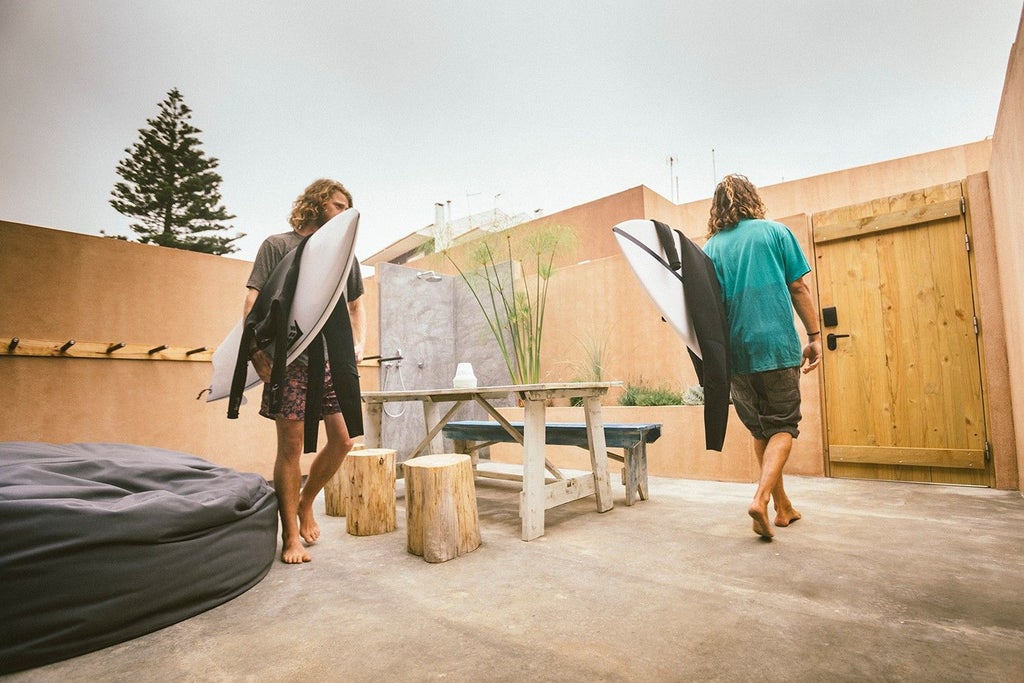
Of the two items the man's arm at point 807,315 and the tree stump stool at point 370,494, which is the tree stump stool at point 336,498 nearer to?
the tree stump stool at point 370,494

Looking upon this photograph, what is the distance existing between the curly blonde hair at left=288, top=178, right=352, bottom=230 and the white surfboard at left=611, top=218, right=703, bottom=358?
138cm

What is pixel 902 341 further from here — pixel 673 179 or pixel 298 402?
pixel 673 179

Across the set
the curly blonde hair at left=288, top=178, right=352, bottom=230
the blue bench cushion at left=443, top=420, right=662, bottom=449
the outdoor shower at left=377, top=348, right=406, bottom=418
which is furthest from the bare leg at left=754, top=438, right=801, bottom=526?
the outdoor shower at left=377, top=348, right=406, bottom=418

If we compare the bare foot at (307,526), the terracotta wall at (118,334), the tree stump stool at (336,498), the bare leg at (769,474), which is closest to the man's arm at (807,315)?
the bare leg at (769,474)

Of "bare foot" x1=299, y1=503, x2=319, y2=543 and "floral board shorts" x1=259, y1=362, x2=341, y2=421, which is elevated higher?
"floral board shorts" x1=259, y1=362, x2=341, y2=421

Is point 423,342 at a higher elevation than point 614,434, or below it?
higher

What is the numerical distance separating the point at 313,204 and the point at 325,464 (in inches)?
48.2

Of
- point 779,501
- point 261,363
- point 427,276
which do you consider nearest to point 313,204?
point 261,363

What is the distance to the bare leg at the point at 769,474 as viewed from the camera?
2113mm

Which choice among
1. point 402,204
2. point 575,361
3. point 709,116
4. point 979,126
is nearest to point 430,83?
point 402,204

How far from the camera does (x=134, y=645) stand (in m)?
1.37

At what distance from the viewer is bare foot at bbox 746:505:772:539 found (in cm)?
209

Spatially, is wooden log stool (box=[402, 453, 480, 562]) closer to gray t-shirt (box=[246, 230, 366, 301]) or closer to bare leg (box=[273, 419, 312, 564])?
bare leg (box=[273, 419, 312, 564])

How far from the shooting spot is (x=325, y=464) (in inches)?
90.4
